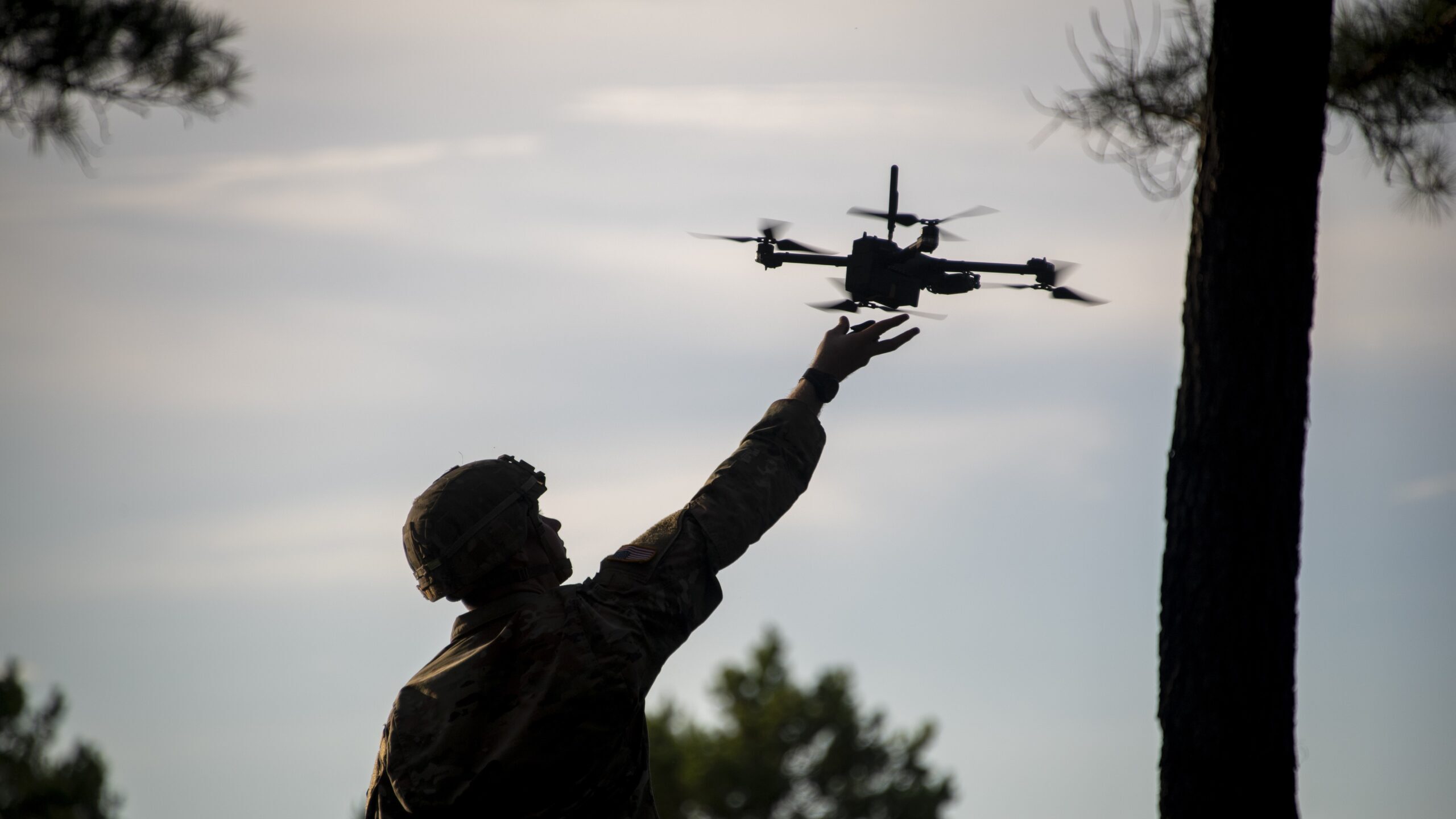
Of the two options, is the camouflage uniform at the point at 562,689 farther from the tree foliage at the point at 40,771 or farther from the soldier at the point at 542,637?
the tree foliage at the point at 40,771

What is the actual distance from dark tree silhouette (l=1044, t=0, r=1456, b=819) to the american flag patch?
6.18ft

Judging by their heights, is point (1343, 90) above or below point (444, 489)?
above

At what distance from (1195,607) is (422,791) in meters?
2.69

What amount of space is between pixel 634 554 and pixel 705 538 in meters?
0.24

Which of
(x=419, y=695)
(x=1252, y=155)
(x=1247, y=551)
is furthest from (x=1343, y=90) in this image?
(x=419, y=695)

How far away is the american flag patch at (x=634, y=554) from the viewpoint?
181 inches

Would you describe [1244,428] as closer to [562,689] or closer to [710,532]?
[710,532]

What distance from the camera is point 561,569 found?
4.91 metres

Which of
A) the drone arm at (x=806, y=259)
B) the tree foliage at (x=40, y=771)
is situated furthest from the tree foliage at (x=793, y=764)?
the drone arm at (x=806, y=259)

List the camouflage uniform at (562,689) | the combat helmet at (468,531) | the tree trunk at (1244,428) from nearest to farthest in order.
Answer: the camouflage uniform at (562,689), the combat helmet at (468,531), the tree trunk at (1244,428)

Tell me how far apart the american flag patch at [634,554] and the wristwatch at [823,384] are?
95cm

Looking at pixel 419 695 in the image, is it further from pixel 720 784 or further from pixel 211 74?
pixel 720 784

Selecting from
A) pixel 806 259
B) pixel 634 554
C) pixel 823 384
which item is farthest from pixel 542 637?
pixel 806 259

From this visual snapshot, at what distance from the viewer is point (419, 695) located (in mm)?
4527
